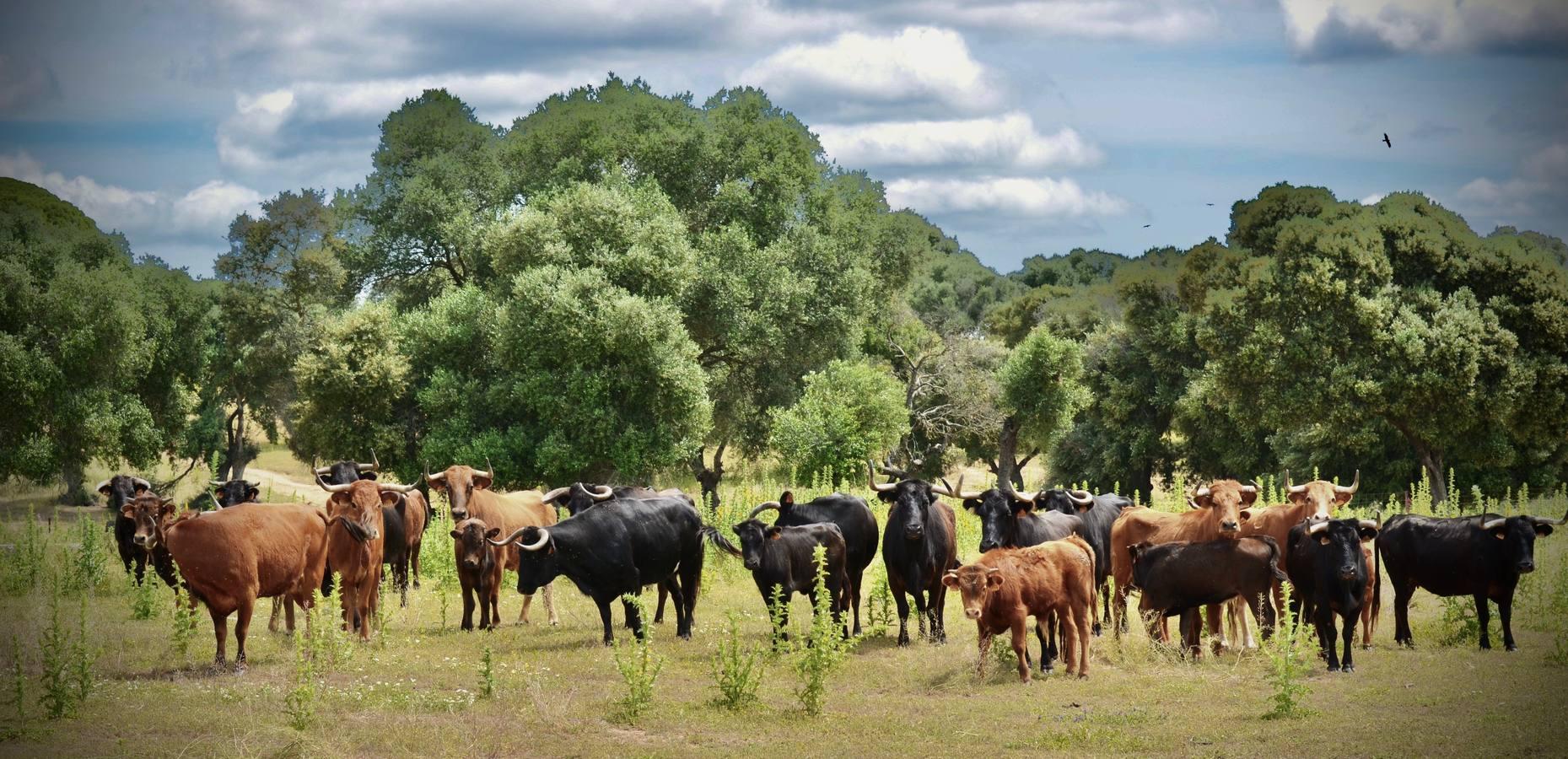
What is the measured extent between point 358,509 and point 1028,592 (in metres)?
7.39

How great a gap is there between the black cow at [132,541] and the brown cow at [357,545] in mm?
1959

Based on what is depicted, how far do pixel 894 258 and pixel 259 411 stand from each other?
74.4 ft

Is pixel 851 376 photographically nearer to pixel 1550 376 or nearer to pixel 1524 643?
pixel 1550 376

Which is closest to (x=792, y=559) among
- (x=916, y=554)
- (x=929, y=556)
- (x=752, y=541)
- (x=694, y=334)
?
(x=752, y=541)

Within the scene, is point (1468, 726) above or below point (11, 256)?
below

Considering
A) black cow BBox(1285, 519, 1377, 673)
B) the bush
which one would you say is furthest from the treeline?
the bush

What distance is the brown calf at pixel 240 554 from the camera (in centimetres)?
1347

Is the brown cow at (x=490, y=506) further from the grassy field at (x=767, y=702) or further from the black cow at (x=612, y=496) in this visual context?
the grassy field at (x=767, y=702)

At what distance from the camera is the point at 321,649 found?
13367 millimetres

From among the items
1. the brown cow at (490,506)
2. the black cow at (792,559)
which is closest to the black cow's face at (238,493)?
the brown cow at (490,506)

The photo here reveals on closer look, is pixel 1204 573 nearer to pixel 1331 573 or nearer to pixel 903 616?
pixel 1331 573

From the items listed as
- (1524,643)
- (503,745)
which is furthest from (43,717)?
(1524,643)

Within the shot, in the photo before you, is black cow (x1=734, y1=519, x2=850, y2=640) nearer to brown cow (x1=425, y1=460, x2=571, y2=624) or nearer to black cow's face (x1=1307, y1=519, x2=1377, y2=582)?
brown cow (x1=425, y1=460, x2=571, y2=624)

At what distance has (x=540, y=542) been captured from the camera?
51.5 ft
